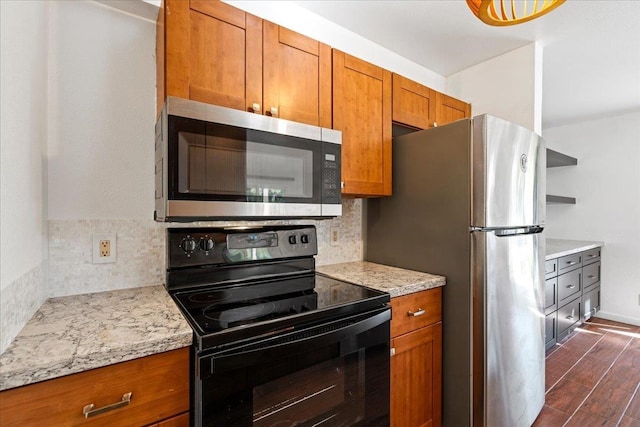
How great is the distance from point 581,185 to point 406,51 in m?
3.16

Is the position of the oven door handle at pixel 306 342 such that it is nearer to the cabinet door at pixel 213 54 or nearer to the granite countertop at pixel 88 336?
the granite countertop at pixel 88 336

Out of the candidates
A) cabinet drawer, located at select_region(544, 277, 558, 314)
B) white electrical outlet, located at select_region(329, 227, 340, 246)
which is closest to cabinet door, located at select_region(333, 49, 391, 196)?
white electrical outlet, located at select_region(329, 227, 340, 246)

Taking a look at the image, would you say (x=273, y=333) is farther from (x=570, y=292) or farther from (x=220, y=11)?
(x=570, y=292)

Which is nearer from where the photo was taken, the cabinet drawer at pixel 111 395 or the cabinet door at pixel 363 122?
the cabinet drawer at pixel 111 395

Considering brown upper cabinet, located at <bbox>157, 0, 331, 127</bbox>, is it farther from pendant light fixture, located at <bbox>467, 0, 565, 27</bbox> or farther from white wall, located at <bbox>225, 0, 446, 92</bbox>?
pendant light fixture, located at <bbox>467, 0, 565, 27</bbox>

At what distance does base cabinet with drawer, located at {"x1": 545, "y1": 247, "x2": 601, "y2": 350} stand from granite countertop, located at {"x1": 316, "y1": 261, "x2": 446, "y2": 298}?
161cm

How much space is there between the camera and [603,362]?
2602 mm

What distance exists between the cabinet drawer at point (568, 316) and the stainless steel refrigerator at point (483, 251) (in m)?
1.34

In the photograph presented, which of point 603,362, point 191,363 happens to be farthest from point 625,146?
point 191,363

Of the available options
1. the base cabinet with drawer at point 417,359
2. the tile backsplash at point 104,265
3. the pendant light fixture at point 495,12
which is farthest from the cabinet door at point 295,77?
the base cabinet with drawer at point 417,359

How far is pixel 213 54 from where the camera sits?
49.6 inches

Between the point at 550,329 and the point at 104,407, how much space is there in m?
3.21

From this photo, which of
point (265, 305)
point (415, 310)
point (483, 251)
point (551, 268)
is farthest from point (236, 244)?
point (551, 268)

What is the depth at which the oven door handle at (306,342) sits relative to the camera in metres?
0.88
